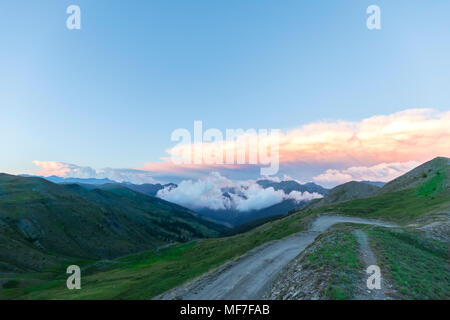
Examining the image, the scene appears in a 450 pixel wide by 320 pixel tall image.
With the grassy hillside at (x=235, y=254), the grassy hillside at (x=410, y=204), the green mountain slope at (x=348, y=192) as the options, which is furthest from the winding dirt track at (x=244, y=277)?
the green mountain slope at (x=348, y=192)

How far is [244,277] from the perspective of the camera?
21328 millimetres

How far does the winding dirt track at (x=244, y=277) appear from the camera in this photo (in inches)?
734

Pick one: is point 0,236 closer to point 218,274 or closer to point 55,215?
point 55,215

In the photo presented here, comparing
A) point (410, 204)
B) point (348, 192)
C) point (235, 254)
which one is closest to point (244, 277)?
point (235, 254)

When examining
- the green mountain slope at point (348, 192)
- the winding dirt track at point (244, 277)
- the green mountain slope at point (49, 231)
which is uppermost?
the winding dirt track at point (244, 277)

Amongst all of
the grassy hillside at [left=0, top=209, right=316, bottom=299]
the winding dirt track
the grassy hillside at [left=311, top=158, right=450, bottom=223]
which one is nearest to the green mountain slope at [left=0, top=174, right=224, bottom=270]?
the grassy hillside at [left=0, top=209, right=316, bottom=299]

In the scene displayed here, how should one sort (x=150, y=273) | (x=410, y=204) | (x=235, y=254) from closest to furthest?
(x=235, y=254) < (x=150, y=273) < (x=410, y=204)

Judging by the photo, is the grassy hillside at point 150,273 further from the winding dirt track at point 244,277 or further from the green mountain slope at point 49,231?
the green mountain slope at point 49,231

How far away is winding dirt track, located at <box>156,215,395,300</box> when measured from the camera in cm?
1866

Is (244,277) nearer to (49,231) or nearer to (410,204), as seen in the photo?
(410,204)

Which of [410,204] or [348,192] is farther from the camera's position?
[348,192]
